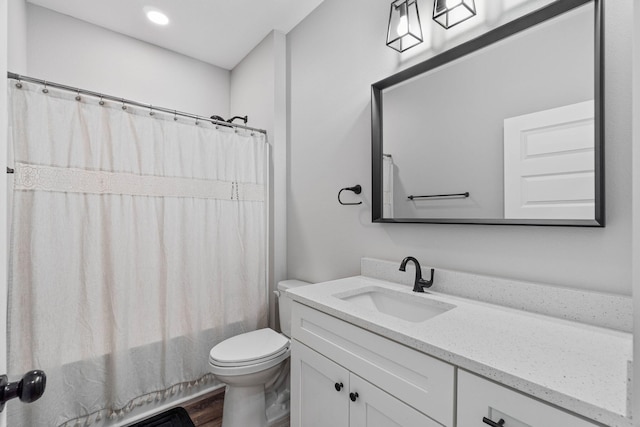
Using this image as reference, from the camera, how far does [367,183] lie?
5.52 feet

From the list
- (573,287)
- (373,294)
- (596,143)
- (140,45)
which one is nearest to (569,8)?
(596,143)

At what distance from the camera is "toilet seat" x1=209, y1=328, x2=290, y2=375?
1.54 m

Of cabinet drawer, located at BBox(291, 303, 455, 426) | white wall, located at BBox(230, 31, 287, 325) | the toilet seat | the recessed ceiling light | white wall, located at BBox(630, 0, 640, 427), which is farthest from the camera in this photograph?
white wall, located at BBox(230, 31, 287, 325)

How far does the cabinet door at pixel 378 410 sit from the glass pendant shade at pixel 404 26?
4.85ft

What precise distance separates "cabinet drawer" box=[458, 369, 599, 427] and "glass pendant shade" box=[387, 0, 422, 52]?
139 centimetres

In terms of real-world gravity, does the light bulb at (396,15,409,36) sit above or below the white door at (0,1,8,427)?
above

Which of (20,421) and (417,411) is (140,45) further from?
(417,411)

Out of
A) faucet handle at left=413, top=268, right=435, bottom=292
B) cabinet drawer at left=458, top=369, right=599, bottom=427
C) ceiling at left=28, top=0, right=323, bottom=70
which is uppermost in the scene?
ceiling at left=28, top=0, right=323, bottom=70

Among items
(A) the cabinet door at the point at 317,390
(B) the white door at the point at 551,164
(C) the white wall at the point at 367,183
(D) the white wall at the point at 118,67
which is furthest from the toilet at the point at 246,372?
(D) the white wall at the point at 118,67

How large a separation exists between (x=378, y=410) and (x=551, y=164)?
3.32 feet

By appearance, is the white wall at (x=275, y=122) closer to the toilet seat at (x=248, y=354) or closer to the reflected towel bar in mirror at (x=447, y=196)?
the toilet seat at (x=248, y=354)

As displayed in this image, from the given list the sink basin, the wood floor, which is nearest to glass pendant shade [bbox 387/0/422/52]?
the sink basin

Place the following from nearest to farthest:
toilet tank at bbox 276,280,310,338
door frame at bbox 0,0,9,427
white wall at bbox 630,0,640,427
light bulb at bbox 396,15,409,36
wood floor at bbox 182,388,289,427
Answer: white wall at bbox 630,0,640,427, door frame at bbox 0,0,9,427, light bulb at bbox 396,15,409,36, wood floor at bbox 182,388,289,427, toilet tank at bbox 276,280,310,338

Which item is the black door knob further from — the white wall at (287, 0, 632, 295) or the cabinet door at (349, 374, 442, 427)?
the white wall at (287, 0, 632, 295)
